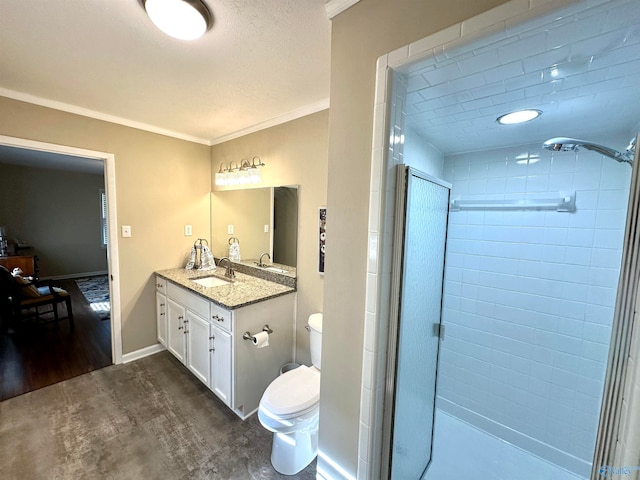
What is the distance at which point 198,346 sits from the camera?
2139 millimetres

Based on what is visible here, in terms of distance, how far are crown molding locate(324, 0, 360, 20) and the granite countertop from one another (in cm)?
163

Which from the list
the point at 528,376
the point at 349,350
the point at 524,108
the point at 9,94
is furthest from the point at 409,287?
the point at 9,94

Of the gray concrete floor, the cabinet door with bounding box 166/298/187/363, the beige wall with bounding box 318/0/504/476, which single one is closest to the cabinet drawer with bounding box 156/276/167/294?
the cabinet door with bounding box 166/298/187/363

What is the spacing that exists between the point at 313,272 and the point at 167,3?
168 centimetres

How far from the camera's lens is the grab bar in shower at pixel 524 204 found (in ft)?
5.04

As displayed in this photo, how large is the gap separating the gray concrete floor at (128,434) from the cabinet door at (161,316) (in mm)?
424

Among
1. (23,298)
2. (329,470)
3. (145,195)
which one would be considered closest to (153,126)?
(145,195)

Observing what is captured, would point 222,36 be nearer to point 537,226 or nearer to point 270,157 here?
point 270,157

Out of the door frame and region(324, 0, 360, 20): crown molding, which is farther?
the door frame

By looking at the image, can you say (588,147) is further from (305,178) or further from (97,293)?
(97,293)

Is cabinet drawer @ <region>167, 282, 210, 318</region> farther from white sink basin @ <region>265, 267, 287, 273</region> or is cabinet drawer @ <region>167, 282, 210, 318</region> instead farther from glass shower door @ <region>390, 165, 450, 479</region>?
glass shower door @ <region>390, 165, 450, 479</region>

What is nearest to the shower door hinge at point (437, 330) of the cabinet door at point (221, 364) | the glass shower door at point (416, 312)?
the glass shower door at point (416, 312)

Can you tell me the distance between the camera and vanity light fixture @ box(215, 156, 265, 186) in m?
2.47

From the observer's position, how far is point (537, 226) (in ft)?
5.40
